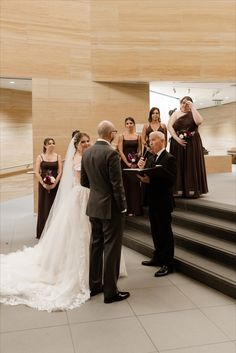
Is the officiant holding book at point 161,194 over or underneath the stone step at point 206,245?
over

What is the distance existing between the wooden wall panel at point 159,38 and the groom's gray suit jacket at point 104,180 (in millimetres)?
4921

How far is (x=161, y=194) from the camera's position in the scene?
421 cm

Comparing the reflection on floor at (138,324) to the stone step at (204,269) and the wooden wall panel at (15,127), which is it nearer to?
the stone step at (204,269)

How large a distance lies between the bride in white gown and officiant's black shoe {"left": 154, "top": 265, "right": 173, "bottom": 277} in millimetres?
399

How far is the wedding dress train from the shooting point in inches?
146

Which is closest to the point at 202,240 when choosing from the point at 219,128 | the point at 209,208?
the point at 209,208

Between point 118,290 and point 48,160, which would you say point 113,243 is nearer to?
point 118,290

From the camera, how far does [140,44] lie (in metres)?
8.09

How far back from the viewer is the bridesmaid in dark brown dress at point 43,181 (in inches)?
242

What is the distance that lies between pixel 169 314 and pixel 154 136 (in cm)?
190

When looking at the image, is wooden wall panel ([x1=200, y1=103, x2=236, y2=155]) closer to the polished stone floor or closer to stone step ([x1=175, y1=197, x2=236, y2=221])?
stone step ([x1=175, y1=197, x2=236, y2=221])

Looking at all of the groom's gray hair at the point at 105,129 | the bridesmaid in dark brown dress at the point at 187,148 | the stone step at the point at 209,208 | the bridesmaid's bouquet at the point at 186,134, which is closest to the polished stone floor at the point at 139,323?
the stone step at the point at 209,208

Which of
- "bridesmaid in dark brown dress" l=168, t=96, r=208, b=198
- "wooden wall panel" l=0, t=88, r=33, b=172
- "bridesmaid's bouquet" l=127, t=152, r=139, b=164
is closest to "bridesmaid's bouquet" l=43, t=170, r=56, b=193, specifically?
"bridesmaid's bouquet" l=127, t=152, r=139, b=164

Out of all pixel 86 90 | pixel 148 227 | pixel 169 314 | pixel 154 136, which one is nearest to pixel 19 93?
pixel 86 90
